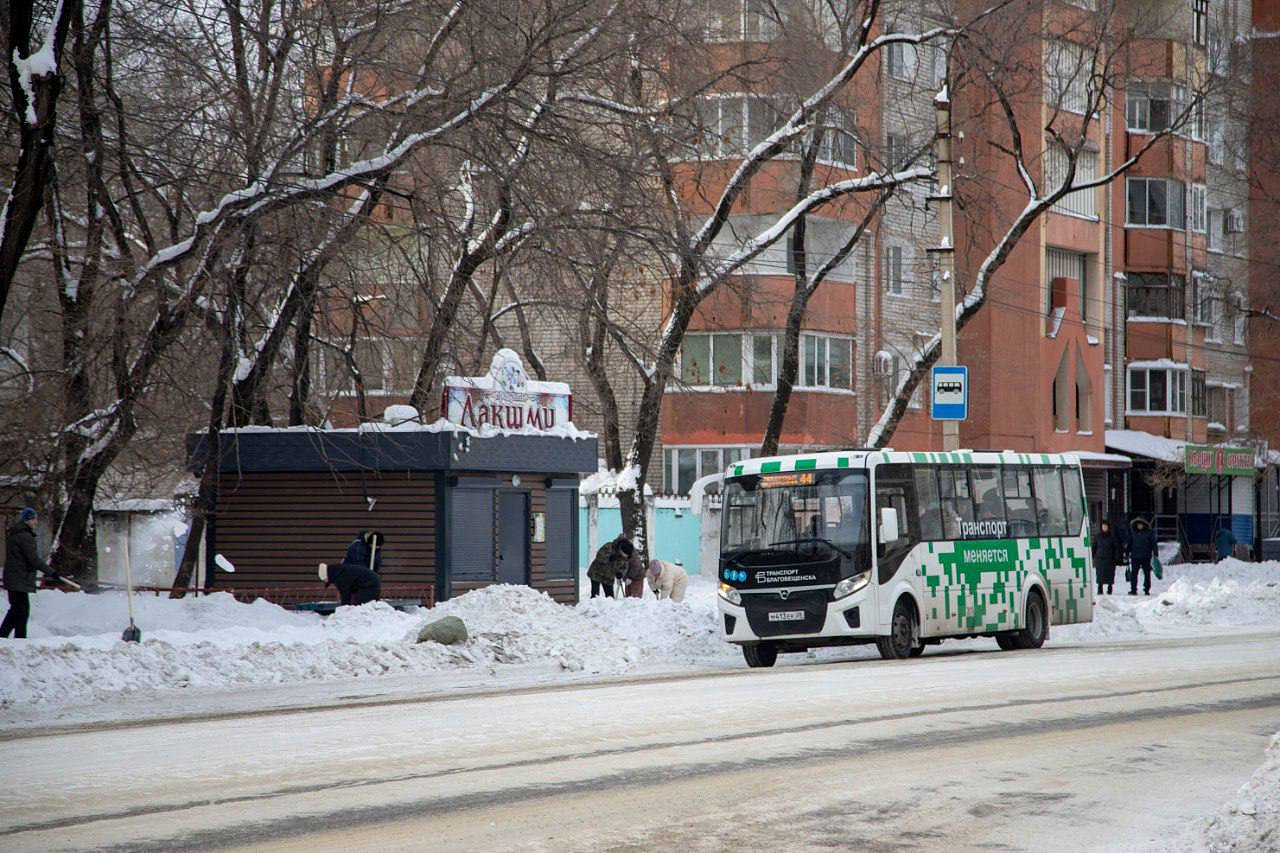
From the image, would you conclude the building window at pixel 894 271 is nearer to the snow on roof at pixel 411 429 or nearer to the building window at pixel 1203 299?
the building window at pixel 1203 299

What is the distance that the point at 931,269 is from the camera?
51.6 metres

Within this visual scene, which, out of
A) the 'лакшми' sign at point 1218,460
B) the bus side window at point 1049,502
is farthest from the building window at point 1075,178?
the bus side window at point 1049,502

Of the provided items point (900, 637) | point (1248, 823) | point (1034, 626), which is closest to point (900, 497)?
point (900, 637)

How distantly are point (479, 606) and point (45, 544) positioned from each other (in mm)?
12255

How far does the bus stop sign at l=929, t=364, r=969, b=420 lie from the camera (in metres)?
27.8

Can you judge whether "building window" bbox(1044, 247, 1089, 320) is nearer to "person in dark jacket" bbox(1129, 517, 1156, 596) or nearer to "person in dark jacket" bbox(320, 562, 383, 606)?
"person in dark jacket" bbox(1129, 517, 1156, 596)

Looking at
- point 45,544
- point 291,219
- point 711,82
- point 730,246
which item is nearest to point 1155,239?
point 730,246

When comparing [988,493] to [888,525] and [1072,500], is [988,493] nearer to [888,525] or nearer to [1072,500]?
[1072,500]

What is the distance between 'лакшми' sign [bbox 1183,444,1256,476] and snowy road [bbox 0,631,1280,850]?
45504mm

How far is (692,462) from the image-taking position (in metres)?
50.7

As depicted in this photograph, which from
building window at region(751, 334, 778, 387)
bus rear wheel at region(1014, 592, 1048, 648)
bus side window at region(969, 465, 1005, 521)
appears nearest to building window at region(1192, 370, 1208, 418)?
building window at region(751, 334, 778, 387)

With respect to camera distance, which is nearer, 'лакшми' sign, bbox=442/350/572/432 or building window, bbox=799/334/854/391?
'лакшми' sign, bbox=442/350/572/432

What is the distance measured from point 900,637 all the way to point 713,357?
25418 mm

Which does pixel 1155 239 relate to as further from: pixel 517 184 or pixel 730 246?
pixel 517 184
